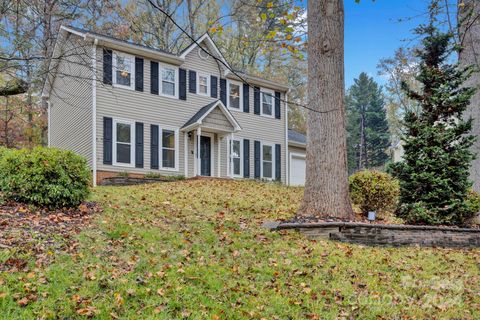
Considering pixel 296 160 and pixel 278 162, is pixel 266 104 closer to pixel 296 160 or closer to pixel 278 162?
pixel 278 162

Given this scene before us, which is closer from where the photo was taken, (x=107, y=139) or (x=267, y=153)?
(x=107, y=139)

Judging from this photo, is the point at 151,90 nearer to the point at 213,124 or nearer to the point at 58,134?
the point at 213,124

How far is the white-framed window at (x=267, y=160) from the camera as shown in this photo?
18023mm

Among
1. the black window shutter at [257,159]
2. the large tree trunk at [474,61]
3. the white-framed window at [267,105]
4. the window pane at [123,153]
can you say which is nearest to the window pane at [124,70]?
the window pane at [123,153]

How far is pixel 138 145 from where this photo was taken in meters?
14.5

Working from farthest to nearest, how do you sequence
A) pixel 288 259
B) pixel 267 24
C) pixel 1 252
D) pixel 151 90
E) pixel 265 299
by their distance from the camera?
pixel 267 24, pixel 151 90, pixel 288 259, pixel 1 252, pixel 265 299

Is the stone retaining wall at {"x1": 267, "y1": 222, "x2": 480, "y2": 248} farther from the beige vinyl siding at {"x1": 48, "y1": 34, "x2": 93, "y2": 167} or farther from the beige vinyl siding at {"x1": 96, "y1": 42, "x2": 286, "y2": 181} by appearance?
the beige vinyl siding at {"x1": 48, "y1": 34, "x2": 93, "y2": 167}

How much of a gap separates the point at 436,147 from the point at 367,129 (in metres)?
29.0

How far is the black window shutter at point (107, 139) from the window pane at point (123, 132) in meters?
0.31

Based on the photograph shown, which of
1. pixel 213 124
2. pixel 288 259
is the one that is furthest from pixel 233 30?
pixel 288 259

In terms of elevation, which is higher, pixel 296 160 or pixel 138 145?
pixel 138 145

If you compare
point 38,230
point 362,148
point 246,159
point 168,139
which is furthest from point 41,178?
point 362,148

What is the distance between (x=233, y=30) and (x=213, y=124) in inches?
427

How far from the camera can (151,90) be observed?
15148 mm
